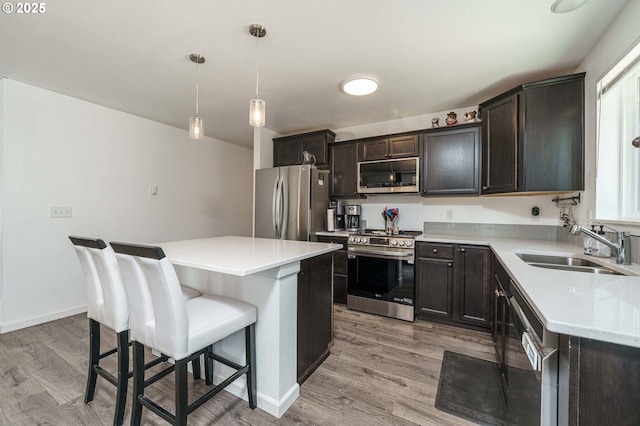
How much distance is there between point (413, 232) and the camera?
329 cm

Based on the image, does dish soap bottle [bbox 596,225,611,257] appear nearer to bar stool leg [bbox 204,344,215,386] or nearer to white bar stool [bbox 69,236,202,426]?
bar stool leg [bbox 204,344,215,386]

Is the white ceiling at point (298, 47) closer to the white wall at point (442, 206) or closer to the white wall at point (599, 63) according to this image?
the white wall at point (599, 63)

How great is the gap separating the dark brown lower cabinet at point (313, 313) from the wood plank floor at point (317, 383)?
0.12 metres

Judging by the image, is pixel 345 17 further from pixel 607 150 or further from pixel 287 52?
pixel 607 150

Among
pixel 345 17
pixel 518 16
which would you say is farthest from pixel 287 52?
pixel 518 16

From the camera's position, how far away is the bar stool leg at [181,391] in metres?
1.19

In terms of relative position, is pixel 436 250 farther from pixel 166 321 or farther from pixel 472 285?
pixel 166 321

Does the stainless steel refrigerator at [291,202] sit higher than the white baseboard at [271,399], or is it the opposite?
the stainless steel refrigerator at [291,202]

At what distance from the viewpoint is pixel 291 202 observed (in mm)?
3348

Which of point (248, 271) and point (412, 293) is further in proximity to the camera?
point (412, 293)

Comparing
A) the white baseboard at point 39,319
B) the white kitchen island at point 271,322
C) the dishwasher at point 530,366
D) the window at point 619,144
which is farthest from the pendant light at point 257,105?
the white baseboard at point 39,319

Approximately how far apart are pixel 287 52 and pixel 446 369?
2.76m

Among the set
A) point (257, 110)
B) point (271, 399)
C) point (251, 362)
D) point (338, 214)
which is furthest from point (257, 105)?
point (338, 214)

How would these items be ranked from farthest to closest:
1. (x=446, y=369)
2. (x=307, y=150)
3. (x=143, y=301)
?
(x=307, y=150)
(x=446, y=369)
(x=143, y=301)
